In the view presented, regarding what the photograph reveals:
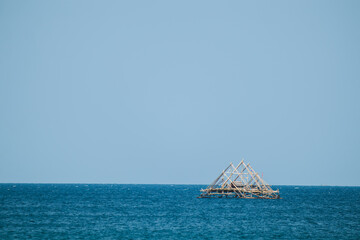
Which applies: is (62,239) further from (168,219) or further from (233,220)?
(233,220)

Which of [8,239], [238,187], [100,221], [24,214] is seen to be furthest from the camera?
[238,187]

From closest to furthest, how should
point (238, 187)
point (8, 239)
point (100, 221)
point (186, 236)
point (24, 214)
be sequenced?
point (8, 239)
point (186, 236)
point (100, 221)
point (24, 214)
point (238, 187)

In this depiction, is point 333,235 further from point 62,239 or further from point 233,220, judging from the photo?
point 62,239

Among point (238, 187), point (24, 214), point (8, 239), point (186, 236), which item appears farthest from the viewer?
point (238, 187)

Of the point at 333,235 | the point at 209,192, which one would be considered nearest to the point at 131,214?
the point at 333,235

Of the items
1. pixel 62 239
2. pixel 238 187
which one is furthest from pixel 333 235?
pixel 238 187

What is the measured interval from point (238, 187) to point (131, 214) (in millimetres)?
37784

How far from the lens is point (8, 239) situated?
143ft

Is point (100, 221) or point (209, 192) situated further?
point (209, 192)

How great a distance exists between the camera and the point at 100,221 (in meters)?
57.9

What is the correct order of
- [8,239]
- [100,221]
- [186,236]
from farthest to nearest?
1. [100,221]
2. [186,236]
3. [8,239]

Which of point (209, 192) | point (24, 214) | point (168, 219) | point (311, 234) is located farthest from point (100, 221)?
point (209, 192)

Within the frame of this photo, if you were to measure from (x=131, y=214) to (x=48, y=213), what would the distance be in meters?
11.8

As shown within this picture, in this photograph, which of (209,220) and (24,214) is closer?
(209,220)
